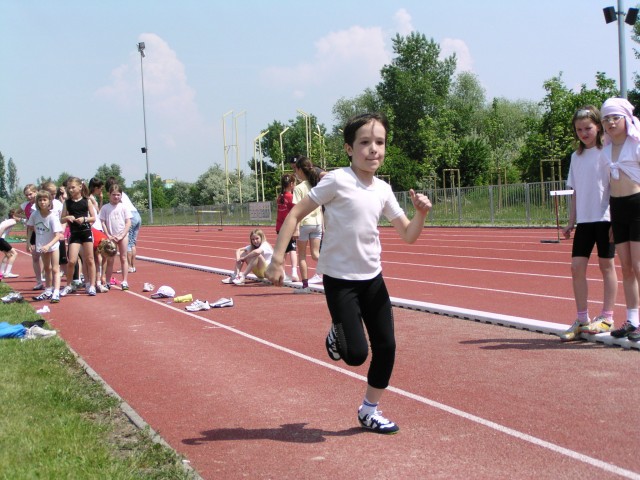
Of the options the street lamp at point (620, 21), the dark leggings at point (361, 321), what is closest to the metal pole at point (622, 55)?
the street lamp at point (620, 21)

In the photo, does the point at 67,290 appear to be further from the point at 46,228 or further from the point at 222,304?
the point at 222,304

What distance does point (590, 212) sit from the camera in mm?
6887

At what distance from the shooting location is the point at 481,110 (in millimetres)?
85500

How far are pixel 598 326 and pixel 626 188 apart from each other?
1.28m

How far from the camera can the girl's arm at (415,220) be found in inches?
178

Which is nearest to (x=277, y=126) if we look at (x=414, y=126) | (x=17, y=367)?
(x=414, y=126)

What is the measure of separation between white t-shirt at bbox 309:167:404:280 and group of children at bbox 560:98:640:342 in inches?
114

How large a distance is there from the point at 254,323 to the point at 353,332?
4.71 meters

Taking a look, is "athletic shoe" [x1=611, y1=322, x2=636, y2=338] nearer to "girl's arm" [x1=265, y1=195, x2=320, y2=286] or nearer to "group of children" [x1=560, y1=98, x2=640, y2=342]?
"group of children" [x1=560, y1=98, x2=640, y2=342]

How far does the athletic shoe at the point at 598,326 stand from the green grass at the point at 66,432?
4104 mm

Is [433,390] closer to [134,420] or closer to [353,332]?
[353,332]

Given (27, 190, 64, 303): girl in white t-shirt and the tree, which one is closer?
(27, 190, 64, 303): girl in white t-shirt

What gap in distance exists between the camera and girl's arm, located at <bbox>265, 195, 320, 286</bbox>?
14.8ft

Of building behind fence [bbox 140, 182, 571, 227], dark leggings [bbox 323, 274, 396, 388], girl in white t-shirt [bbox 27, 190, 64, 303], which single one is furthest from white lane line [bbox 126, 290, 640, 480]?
building behind fence [bbox 140, 182, 571, 227]
